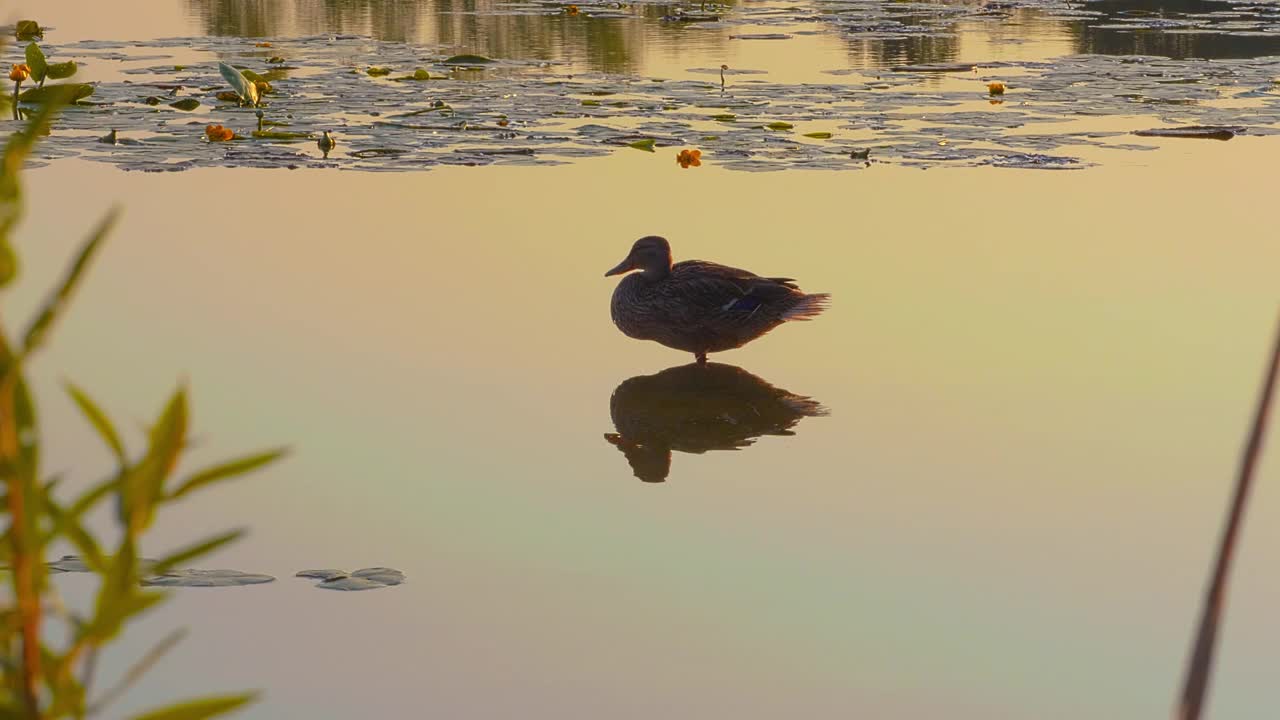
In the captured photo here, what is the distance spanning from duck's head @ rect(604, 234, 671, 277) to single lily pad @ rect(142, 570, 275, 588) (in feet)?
8.84

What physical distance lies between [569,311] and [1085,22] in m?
14.5

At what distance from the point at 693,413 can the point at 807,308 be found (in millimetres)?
774

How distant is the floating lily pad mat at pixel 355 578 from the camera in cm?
354

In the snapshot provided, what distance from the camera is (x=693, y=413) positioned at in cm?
513

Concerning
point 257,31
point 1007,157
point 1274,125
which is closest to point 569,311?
point 1007,157

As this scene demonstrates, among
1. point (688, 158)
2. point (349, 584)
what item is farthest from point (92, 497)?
point (688, 158)

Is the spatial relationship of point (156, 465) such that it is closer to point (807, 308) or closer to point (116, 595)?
point (116, 595)

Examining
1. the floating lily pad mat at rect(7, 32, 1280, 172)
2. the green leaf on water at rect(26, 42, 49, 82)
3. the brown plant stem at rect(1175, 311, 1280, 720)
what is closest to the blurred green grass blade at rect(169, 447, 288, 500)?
the brown plant stem at rect(1175, 311, 1280, 720)

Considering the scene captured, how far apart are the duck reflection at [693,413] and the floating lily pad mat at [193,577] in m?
1.24

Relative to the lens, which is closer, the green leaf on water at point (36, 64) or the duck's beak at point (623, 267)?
the duck's beak at point (623, 267)

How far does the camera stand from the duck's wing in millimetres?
5643

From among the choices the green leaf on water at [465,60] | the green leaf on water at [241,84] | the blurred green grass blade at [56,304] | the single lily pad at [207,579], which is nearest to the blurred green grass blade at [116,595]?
the blurred green grass blade at [56,304]

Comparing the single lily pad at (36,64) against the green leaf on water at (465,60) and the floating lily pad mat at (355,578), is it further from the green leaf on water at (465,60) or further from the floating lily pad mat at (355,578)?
the floating lily pad mat at (355,578)

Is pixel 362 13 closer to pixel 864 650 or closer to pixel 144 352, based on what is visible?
pixel 144 352
